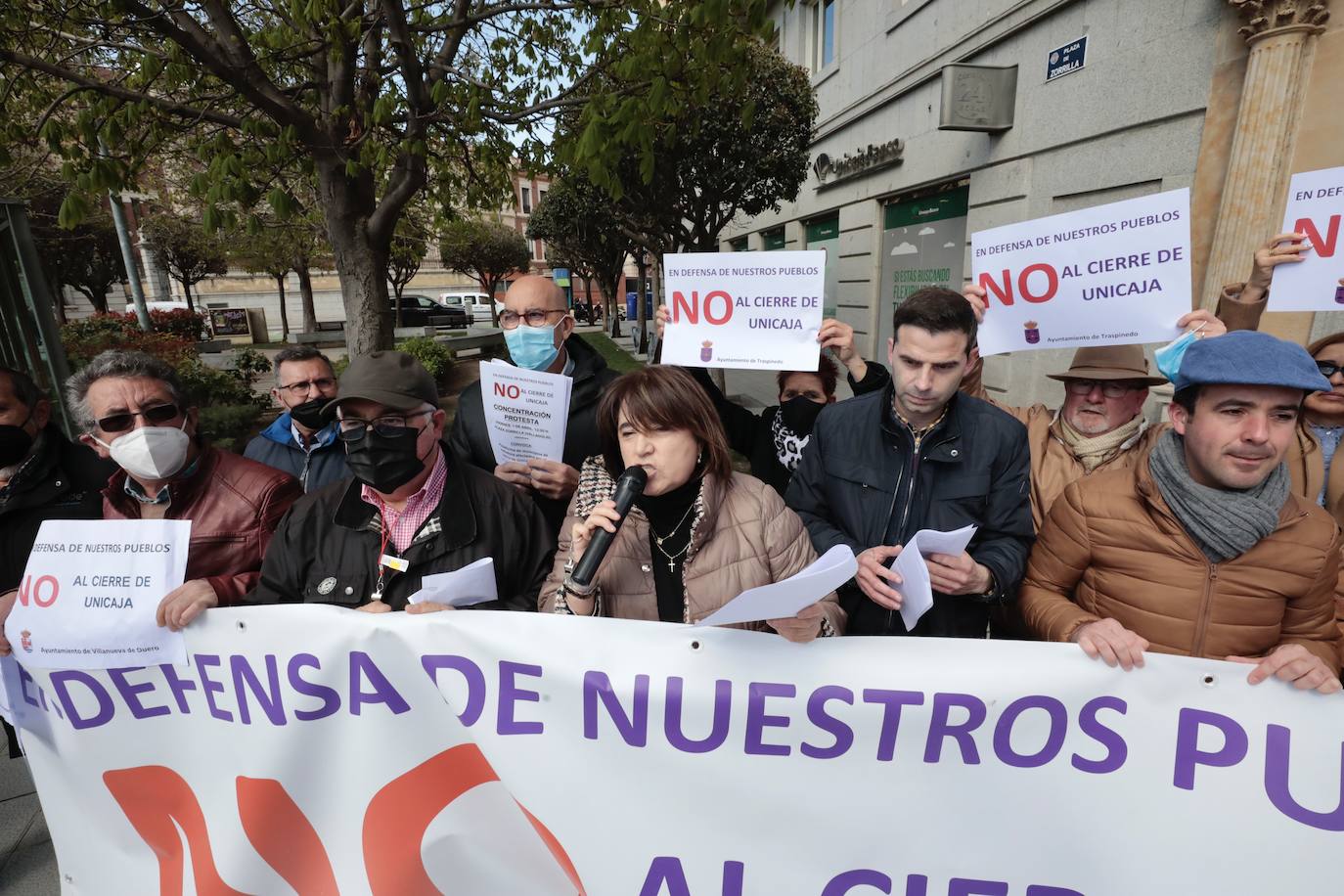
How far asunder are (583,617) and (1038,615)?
1.25 metres

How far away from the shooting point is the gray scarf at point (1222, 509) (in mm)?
1603

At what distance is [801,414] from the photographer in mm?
2889

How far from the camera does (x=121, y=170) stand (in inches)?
180

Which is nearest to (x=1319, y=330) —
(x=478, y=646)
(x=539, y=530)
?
(x=539, y=530)

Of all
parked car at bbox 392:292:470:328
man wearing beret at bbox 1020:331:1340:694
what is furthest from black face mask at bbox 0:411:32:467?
parked car at bbox 392:292:470:328

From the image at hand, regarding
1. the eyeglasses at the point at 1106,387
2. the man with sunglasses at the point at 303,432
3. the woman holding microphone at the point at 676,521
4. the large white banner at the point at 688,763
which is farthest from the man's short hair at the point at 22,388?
the eyeglasses at the point at 1106,387

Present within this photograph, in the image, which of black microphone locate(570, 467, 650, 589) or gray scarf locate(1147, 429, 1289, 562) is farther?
gray scarf locate(1147, 429, 1289, 562)

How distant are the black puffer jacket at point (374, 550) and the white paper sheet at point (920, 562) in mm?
1058

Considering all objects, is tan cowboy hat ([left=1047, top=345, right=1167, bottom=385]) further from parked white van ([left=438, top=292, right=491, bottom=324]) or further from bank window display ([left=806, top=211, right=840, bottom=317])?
parked white van ([left=438, top=292, right=491, bottom=324])

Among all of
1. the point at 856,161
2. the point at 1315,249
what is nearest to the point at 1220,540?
the point at 1315,249

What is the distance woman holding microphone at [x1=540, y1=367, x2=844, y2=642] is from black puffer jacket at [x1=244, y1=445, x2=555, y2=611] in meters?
0.17

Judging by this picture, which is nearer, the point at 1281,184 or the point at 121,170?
the point at 121,170

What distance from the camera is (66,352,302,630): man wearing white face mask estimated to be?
2016 mm

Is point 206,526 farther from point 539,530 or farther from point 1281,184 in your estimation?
point 1281,184
